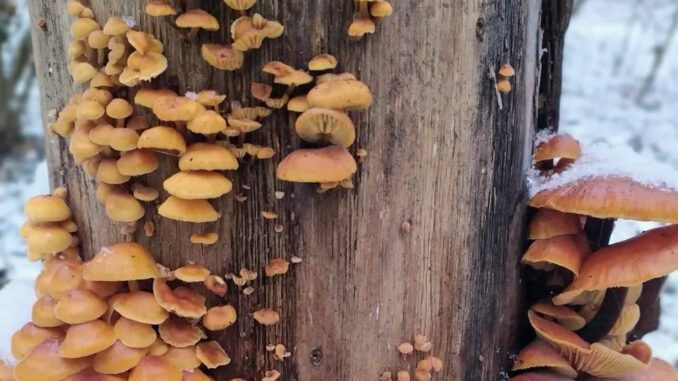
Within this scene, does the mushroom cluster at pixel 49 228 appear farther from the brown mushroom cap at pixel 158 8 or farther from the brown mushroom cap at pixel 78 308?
the brown mushroom cap at pixel 158 8

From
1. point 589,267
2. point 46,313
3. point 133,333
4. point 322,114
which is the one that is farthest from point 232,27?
point 589,267

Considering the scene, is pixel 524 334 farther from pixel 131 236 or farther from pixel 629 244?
pixel 131 236

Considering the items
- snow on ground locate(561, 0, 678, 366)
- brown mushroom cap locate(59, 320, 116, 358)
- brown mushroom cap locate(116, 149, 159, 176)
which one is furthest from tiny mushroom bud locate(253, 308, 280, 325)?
snow on ground locate(561, 0, 678, 366)

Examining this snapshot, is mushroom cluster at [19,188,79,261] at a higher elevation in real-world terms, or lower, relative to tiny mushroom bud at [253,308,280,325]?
higher

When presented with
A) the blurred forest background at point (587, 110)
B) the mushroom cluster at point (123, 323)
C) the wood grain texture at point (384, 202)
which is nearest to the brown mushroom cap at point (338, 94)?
the wood grain texture at point (384, 202)

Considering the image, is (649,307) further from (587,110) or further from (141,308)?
(587,110)

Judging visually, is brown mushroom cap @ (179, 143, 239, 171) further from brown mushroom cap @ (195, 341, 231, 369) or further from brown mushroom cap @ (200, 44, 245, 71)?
brown mushroom cap @ (195, 341, 231, 369)

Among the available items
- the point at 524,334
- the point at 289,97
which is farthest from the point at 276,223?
the point at 524,334
